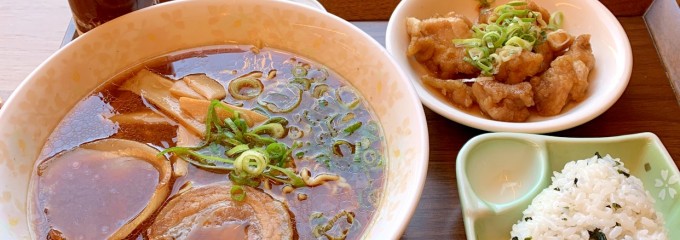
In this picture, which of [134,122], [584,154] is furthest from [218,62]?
[584,154]

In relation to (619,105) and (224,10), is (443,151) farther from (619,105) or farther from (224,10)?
(224,10)

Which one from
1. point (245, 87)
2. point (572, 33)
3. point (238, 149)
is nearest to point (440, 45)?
point (572, 33)

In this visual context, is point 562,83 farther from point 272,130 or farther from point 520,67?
point 272,130

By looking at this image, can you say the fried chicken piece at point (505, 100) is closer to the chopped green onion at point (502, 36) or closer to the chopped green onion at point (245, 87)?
the chopped green onion at point (502, 36)

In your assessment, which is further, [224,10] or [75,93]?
[224,10]

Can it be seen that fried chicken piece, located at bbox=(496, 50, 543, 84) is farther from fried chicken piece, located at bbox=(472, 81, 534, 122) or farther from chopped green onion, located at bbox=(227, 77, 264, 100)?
chopped green onion, located at bbox=(227, 77, 264, 100)

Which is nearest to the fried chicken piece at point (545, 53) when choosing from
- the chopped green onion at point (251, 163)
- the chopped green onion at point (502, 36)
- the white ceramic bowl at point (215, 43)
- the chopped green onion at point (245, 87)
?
the chopped green onion at point (502, 36)
